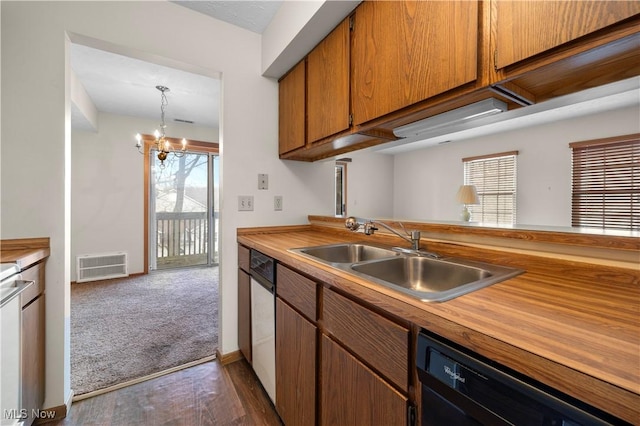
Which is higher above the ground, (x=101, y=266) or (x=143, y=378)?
(x=101, y=266)

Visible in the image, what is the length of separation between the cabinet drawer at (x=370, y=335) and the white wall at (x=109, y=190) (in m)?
4.26

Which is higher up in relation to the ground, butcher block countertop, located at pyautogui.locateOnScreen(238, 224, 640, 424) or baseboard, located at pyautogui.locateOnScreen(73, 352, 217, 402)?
butcher block countertop, located at pyautogui.locateOnScreen(238, 224, 640, 424)

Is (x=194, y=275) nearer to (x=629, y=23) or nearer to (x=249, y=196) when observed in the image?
(x=249, y=196)

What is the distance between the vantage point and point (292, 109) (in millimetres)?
1930

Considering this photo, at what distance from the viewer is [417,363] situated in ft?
2.00

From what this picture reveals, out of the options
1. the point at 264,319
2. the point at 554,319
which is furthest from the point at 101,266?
the point at 554,319

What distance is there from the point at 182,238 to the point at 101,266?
3.80 feet

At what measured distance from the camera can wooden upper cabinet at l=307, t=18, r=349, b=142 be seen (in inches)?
56.6

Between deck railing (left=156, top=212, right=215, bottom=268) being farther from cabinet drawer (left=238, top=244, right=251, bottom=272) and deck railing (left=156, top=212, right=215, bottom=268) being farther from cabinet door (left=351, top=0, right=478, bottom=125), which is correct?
cabinet door (left=351, top=0, right=478, bottom=125)

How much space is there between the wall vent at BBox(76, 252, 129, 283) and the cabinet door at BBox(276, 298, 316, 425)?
384 centimetres

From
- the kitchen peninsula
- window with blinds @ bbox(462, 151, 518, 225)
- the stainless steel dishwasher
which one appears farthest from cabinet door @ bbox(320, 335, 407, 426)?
window with blinds @ bbox(462, 151, 518, 225)

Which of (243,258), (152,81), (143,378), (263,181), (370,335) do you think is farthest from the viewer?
(152,81)

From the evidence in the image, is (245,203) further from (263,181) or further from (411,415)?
(411,415)

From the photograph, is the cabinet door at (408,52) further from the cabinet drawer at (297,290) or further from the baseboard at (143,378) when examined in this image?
the baseboard at (143,378)
